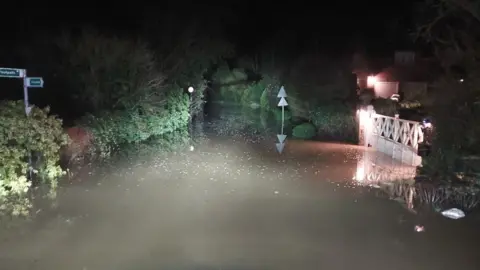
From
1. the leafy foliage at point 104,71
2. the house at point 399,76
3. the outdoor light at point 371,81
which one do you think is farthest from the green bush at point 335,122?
the outdoor light at point 371,81

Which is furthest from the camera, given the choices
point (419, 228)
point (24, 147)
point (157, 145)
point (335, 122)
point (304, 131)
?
point (335, 122)

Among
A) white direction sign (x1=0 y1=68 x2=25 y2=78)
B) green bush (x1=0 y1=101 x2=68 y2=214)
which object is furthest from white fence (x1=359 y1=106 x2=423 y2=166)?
white direction sign (x1=0 y1=68 x2=25 y2=78)

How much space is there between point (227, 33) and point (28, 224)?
146 feet

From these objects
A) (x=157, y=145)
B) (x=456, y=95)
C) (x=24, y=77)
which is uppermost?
(x=24, y=77)

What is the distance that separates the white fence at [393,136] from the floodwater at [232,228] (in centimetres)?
281

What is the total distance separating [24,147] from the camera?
10914 millimetres

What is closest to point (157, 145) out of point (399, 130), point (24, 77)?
point (24, 77)

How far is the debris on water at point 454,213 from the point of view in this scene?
9.09 metres

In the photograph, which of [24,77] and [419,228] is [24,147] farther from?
[419,228]

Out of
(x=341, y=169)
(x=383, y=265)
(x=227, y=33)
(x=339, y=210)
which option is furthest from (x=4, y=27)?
(x=227, y=33)

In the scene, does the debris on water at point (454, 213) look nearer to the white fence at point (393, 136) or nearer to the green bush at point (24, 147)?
the white fence at point (393, 136)

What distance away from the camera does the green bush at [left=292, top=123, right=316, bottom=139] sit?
23.7 meters

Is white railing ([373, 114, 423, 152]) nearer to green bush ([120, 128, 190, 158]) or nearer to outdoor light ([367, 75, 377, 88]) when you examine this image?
green bush ([120, 128, 190, 158])

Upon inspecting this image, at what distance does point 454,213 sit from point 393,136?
25.7 ft
